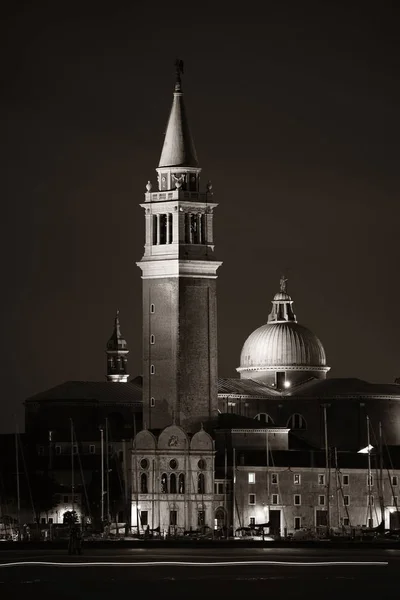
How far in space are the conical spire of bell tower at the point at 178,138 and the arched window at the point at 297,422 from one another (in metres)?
30.2

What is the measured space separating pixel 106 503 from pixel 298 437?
24259mm

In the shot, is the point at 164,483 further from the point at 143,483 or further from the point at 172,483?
the point at 143,483

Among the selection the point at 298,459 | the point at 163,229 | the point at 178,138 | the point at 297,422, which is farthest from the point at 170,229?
the point at 297,422

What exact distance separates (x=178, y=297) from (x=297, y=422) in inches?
Answer: 1069

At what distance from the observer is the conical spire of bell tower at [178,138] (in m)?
176

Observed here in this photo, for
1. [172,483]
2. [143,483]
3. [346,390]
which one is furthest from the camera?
[346,390]

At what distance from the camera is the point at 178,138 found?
176 meters

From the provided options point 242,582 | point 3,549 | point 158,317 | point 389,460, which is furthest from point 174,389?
point 242,582

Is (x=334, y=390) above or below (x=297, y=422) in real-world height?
above

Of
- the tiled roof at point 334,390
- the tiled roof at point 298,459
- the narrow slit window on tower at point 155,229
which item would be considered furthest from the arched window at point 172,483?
the tiled roof at point 334,390

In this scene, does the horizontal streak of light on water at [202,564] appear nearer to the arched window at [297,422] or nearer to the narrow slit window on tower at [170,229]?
the narrow slit window on tower at [170,229]

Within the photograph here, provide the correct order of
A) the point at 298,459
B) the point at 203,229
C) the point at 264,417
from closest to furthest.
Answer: the point at 203,229 < the point at 298,459 < the point at 264,417

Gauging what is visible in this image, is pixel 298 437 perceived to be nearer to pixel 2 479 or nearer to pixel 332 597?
pixel 2 479

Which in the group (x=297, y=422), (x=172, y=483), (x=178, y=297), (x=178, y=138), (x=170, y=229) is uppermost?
(x=178, y=138)
